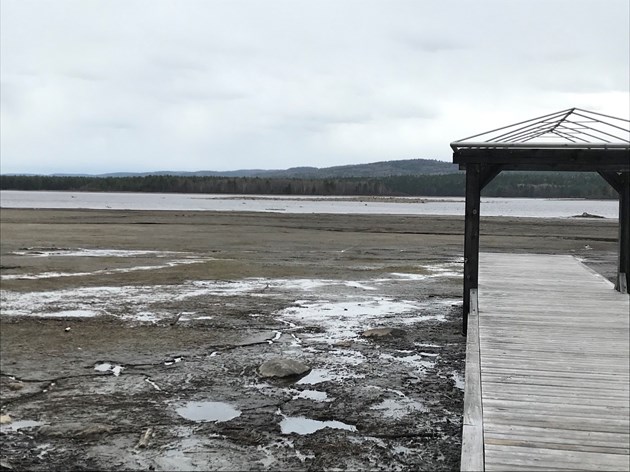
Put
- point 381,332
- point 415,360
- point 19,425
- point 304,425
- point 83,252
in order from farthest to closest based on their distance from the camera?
1. point 83,252
2. point 381,332
3. point 415,360
4. point 304,425
5. point 19,425

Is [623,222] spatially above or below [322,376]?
above

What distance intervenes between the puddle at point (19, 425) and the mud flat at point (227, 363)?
33 millimetres

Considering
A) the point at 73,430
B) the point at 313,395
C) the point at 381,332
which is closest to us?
the point at 73,430

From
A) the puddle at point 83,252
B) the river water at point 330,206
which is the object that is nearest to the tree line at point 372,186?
the river water at point 330,206

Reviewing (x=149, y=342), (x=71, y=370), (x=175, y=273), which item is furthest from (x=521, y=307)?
(x=175, y=273)

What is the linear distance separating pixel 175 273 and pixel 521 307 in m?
11.5

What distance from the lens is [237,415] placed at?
7844 mm

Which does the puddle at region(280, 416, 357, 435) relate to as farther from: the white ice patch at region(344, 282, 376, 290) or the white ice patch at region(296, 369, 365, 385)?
the white ice patch at region(344, 282, 376, 290)

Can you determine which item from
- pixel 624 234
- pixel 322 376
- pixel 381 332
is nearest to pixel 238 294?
pixel 381 332

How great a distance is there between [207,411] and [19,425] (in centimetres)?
199

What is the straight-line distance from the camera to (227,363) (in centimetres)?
1002

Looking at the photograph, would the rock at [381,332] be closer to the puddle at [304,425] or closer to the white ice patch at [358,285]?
the puddle at [304,425]

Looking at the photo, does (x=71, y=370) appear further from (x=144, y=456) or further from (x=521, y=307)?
(x=521, y=307)

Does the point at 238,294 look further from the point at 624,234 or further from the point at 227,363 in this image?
the point at 624,234
